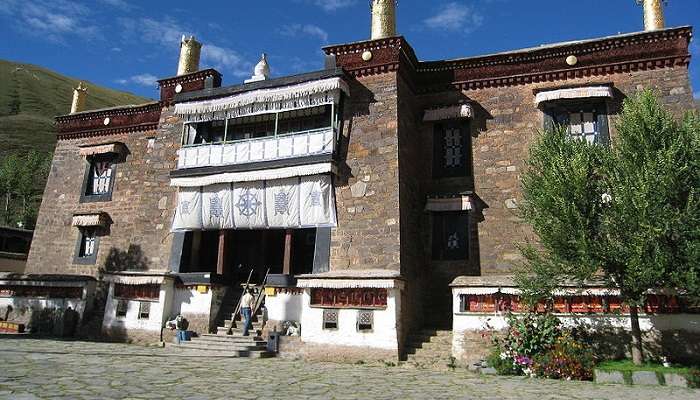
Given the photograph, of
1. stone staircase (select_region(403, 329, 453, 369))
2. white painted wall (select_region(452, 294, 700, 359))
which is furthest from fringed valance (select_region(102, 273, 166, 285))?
white painted wall (select_region(452, 294, 700, 359))

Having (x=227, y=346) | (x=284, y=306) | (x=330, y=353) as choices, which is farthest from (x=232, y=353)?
(x=330, y=353)

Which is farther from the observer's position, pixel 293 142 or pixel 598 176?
pixel 293 142

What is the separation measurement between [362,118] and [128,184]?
11.5m

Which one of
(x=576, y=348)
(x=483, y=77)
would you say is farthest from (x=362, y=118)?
(x=576, y=348)

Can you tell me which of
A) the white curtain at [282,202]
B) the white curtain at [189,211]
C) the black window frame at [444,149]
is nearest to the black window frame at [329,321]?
the white curtain at [282,202]

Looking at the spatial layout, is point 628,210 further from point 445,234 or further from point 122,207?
point 122,207

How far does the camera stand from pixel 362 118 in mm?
15703

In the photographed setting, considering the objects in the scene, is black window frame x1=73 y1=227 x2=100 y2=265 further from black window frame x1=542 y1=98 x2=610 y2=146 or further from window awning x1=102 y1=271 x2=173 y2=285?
black window frame x1=542 y1=98 x2=610 y2=146

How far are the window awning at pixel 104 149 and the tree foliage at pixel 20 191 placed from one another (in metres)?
28.1

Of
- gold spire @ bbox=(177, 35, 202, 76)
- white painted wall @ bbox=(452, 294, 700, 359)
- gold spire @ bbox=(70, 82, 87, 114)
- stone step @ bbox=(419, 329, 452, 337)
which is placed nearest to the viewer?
white painted wall @ bbox=(452, 294, 700, 359)

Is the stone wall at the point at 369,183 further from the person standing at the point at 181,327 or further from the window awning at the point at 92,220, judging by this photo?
the window awning at the point at 92,220

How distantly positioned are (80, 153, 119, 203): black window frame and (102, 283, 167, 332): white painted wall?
21.9 feet

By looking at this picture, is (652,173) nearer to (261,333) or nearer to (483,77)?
(483,77)

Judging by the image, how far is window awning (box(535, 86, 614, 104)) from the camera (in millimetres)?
14586
